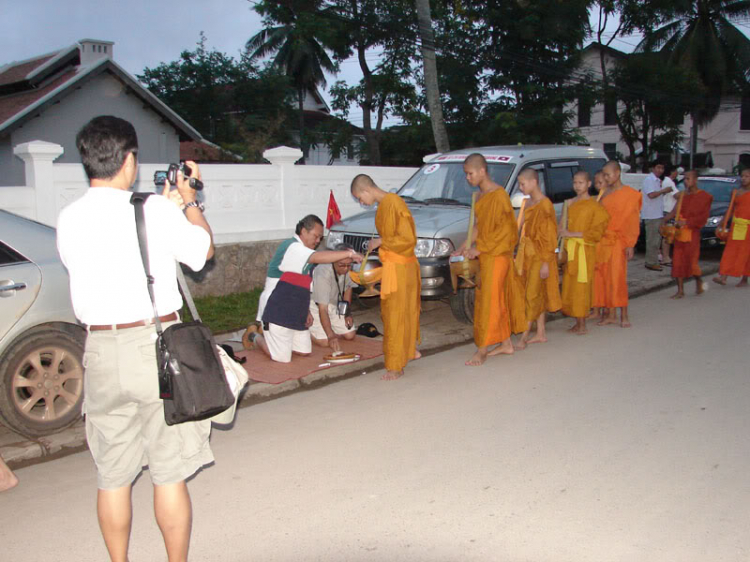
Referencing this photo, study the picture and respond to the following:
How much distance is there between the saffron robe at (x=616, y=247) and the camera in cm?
873

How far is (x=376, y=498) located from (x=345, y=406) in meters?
1.82

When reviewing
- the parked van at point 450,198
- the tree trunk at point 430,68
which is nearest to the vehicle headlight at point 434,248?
the parked van at point 450,198

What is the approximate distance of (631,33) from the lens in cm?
3206

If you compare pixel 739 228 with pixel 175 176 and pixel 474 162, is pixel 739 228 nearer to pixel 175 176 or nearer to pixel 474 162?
pixel 474 162

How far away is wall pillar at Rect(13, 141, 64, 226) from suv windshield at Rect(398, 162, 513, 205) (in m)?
4.11

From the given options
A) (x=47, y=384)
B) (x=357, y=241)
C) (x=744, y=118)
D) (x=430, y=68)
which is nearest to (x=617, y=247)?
(x=357, y=241)

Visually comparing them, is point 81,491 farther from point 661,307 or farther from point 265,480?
point 661,307

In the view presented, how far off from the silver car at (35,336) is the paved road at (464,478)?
17.3 inches

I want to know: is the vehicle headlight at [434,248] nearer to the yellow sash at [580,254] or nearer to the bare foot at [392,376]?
the yellow sash at [580,254]

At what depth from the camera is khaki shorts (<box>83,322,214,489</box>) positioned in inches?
113

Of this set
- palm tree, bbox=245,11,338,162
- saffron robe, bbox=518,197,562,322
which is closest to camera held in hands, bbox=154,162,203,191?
saffron robe, bbox=518,197,562,322

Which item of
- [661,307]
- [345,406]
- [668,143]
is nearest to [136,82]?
[661,307]

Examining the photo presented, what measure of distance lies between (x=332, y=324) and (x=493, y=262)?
189cm

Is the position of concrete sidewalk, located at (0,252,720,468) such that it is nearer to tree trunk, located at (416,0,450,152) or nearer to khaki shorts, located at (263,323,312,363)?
khaki shorts, located at (263,323,312,363)
